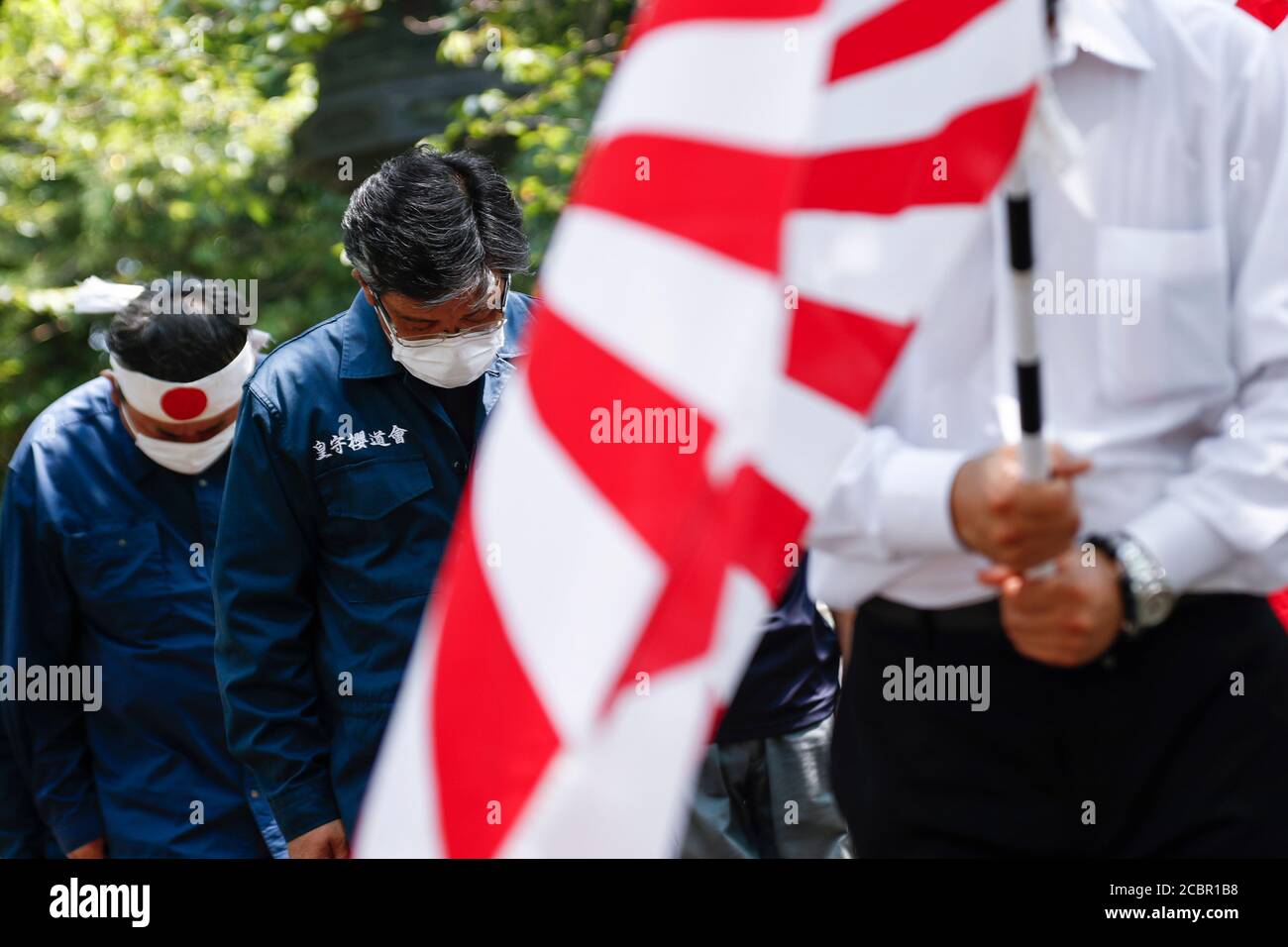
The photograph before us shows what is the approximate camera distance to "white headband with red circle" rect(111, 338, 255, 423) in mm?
4629

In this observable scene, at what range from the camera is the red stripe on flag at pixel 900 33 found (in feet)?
6.95

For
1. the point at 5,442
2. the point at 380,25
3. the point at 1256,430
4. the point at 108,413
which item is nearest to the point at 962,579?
the point at 1256,430

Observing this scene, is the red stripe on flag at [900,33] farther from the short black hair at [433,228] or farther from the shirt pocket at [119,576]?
the shirt pocket at [119,576]

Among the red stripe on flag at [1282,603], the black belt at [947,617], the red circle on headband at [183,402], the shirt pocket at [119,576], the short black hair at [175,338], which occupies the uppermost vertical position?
the black belt at [947,617]

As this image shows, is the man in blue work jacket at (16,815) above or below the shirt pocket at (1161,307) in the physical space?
below

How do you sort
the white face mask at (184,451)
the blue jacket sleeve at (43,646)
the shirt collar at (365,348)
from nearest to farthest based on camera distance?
the shirt collar at (365,348) → the blue jacket sleeve at (43,646) → the white face mask at (184,451)

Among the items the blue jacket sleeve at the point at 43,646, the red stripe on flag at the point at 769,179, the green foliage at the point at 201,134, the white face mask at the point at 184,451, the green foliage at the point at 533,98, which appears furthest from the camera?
the green foliage at the point at 201,134

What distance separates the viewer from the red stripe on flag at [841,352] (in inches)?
82.0

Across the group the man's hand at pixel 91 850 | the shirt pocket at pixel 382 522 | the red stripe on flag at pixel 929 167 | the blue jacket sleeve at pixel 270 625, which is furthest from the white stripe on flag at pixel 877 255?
the man's hand at pixel 91 850

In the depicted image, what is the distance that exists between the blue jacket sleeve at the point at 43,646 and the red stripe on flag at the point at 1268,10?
322 centimetres

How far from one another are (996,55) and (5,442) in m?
14.8

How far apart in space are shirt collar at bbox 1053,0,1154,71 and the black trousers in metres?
0.73

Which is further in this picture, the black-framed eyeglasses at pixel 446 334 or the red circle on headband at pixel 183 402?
the red circle on headband at pixel 183 402

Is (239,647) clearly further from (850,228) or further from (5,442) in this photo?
(5,442)
